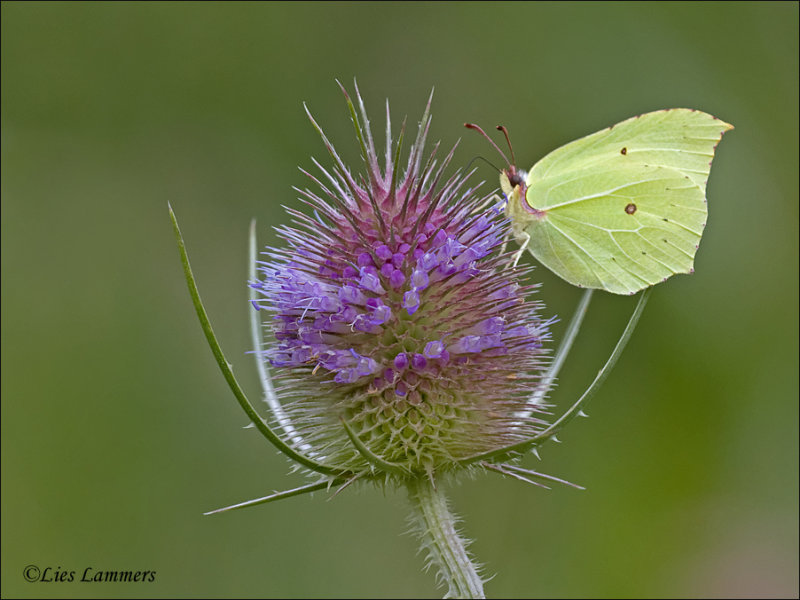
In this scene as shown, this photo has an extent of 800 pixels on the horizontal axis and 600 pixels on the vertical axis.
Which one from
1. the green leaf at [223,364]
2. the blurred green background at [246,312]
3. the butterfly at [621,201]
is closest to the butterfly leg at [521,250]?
the butterfly at [621,201]

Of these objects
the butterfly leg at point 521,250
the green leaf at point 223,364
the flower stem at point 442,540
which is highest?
the butterfly leg at point 521,250

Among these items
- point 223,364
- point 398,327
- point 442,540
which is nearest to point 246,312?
point 398,327

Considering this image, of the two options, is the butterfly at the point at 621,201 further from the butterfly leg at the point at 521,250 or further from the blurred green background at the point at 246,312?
the blurred green background at the point at 246,312

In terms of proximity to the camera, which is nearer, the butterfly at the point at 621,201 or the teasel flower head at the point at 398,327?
the teasel flower head at the point at 398,327

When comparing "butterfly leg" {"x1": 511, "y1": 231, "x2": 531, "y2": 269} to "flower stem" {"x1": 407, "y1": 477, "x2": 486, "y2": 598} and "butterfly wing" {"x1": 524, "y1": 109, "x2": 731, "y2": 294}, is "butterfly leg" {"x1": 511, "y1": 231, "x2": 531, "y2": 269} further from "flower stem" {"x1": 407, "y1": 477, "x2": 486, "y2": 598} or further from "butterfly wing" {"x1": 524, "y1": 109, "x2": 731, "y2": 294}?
"flower stem" {"x1": 407, "y1": 477, "x2": 486, "y2": 598}

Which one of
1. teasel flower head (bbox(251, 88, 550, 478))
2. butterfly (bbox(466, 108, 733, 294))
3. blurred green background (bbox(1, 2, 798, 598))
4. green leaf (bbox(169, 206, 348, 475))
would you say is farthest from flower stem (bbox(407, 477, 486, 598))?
butterfly (bbox(466, 108, 733, 294))

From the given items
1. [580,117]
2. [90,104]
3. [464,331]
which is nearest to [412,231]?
[464,331]

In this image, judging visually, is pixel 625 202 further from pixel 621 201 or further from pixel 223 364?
pixel 223 364

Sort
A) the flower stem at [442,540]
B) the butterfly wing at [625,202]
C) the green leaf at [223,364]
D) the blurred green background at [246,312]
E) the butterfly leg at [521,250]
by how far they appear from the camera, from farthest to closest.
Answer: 1. the blurred green background at [246,312]
2. the butterfly wing at [625,202]
3. the butterfly leg at [521,250]
4. the flower stem at [442,540]
5. the green leaf at [223,364]
